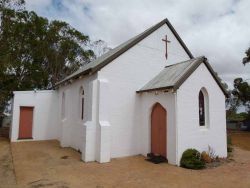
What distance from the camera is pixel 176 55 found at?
607 inches

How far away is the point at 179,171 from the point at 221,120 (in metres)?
4.58

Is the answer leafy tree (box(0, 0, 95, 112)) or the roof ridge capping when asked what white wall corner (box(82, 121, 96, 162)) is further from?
leafy tree (box(0, 0, 95, 112))

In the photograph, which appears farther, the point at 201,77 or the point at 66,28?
the point at 66,28

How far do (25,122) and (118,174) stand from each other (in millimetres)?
12076

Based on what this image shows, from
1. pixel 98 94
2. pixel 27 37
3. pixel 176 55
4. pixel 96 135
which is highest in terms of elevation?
pixel 27 37

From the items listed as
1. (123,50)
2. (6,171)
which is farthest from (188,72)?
(6,171)

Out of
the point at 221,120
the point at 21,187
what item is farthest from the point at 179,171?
the point at 21,187

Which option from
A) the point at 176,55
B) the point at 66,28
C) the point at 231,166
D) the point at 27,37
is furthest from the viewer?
the point at 66,28

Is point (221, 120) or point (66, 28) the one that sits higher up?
point (66, 28)

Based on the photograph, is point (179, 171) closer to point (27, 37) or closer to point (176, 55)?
point (176, 55)

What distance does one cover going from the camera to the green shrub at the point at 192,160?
33.1 feet

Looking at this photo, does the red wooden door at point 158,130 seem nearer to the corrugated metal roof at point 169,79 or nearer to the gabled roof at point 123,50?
the corrugated metal roof at point 169,79

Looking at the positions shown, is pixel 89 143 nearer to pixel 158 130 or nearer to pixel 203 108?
pixel 158 130

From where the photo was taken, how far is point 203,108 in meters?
12.1
